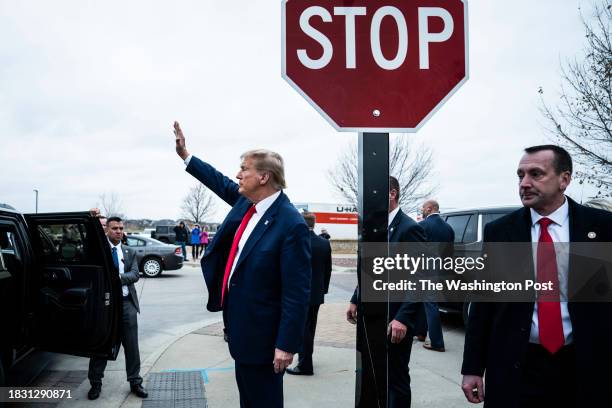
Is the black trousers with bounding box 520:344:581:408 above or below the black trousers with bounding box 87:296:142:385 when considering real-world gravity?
above

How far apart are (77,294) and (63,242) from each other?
21.9 inches

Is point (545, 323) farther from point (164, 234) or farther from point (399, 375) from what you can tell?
point (164, 234)

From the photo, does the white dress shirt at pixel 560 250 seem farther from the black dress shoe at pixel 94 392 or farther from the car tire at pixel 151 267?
the car tire at pixel 151 267

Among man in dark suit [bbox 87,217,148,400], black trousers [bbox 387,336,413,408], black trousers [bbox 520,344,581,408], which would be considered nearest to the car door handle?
man in dark suit [bbox 87,217,148,400]

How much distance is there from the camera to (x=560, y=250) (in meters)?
2.14

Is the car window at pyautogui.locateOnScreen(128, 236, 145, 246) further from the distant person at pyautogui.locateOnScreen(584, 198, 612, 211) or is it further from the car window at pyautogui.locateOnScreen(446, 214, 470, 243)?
the distant person at pyautogui.locateOnScreen(584, 198, 612, 211)

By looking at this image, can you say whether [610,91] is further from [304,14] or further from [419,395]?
[304,14]

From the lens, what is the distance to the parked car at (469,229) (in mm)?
7113

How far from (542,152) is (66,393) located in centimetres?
470

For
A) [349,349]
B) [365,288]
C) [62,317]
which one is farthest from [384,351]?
[349,349]

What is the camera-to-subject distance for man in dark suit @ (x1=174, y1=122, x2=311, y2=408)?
2.33m

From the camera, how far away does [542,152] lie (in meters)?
2.25

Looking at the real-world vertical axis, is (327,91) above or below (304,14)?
below

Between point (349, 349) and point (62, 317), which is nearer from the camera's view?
point (62, 317)
